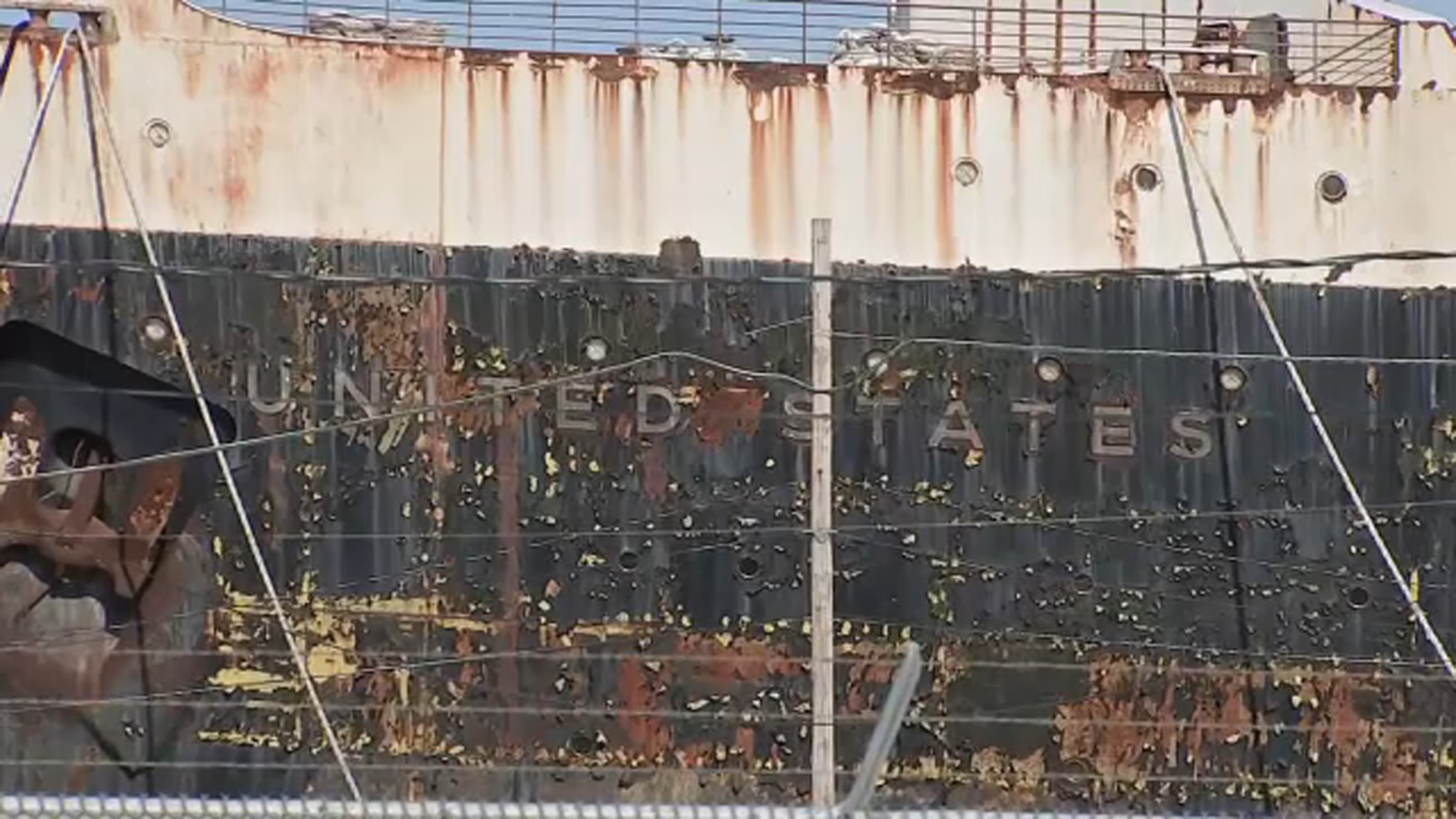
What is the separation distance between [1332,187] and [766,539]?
3.83m

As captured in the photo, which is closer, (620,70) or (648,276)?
(648,276)

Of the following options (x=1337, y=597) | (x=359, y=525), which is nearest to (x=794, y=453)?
(x=359, y=525)

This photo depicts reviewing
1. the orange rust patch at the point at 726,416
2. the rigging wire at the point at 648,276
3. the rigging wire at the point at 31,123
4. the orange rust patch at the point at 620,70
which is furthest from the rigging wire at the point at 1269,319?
the rigging wire at the point at 31,123

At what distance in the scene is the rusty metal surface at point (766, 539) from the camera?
1123 cm

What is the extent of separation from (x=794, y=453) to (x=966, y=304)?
48.7 inches

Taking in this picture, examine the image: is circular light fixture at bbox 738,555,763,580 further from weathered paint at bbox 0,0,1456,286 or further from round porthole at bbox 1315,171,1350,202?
round porthole at bbox 1315,171,1350,202

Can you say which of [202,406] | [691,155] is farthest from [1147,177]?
[202,406]

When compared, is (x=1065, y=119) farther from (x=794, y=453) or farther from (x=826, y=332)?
(x=826, y=332)

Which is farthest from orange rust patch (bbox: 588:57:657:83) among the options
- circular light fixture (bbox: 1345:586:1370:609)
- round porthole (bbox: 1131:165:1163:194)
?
circular light fixture (bbox: 1345:586:1370:609)

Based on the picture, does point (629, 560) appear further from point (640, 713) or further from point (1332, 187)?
point (1332, 187)

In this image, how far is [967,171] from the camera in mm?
12047

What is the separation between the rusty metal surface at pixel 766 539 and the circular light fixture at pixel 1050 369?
4 centimetres

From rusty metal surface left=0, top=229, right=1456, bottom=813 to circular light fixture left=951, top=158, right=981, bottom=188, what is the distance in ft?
2.36

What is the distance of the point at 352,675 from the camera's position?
1117cm
